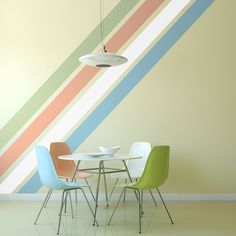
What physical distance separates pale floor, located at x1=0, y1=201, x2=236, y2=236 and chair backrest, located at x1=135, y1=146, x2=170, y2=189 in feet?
1.42

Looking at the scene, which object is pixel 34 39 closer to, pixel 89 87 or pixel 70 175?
pixel 89 87

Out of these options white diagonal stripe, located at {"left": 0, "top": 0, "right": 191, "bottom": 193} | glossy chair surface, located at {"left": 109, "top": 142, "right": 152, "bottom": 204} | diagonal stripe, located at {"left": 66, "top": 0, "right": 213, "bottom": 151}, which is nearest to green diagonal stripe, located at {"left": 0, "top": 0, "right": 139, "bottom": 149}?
white diagonal stripe, located at {"left": 0, "top": 0, "right": 191, "bottom": 193}

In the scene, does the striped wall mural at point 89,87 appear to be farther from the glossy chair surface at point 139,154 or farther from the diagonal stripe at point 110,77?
the glossy chair surface at point 139,154

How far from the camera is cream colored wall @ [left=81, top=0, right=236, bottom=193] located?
15.8 feet

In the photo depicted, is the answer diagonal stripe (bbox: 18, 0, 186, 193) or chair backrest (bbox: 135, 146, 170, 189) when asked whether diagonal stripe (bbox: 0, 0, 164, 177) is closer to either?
diagonal stripe (bbox: 18, 0, 186, 193)

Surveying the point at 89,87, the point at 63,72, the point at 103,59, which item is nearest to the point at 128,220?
the point at 103,59

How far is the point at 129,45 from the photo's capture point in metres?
4.93

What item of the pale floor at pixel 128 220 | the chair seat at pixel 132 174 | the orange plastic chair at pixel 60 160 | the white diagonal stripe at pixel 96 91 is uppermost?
the white diagonal stripe at pixel 96 91

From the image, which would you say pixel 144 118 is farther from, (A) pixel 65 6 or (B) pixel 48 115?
(A) pixel 65 6

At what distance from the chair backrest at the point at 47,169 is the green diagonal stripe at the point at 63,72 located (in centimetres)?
159

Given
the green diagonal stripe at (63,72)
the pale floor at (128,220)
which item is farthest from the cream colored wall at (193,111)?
the green diagonal stripe at (63,72)

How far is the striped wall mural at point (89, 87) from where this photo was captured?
490 centimetres

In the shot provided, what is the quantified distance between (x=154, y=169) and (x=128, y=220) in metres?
0.77

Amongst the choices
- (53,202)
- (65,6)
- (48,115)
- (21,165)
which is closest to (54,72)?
(48,115)
